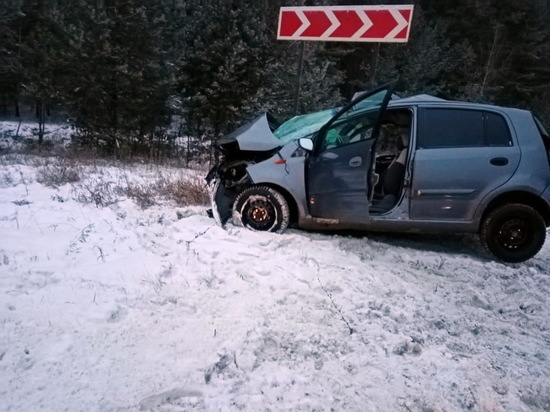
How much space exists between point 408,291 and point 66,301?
2.79 m

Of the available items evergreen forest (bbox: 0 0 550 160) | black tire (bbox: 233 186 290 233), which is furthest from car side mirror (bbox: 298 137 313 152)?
evergreen forest (bbox: 0 0 550 160)

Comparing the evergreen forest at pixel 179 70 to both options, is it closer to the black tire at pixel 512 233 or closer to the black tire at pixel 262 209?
the black tire at pixel 262 209

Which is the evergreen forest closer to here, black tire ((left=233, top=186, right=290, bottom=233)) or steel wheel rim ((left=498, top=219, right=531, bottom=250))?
black tire ((left=233, top=186, right=290, bottom=233))

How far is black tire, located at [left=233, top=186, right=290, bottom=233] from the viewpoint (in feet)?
14.8

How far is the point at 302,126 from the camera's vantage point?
5168mm

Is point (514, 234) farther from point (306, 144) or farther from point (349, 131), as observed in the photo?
point (306, 144)

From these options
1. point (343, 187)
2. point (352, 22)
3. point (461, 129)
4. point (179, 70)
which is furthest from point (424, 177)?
point (179, 70)

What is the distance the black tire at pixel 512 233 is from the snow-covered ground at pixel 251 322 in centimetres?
17

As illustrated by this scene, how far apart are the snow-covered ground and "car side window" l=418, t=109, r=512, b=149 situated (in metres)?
1.34

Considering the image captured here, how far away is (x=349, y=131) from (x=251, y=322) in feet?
8.66

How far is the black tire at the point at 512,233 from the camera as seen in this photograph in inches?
166

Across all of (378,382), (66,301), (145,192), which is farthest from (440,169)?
(145,192)

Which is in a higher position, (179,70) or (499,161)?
(179,70)

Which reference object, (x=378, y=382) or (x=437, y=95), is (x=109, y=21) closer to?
(x=437, y=95)
